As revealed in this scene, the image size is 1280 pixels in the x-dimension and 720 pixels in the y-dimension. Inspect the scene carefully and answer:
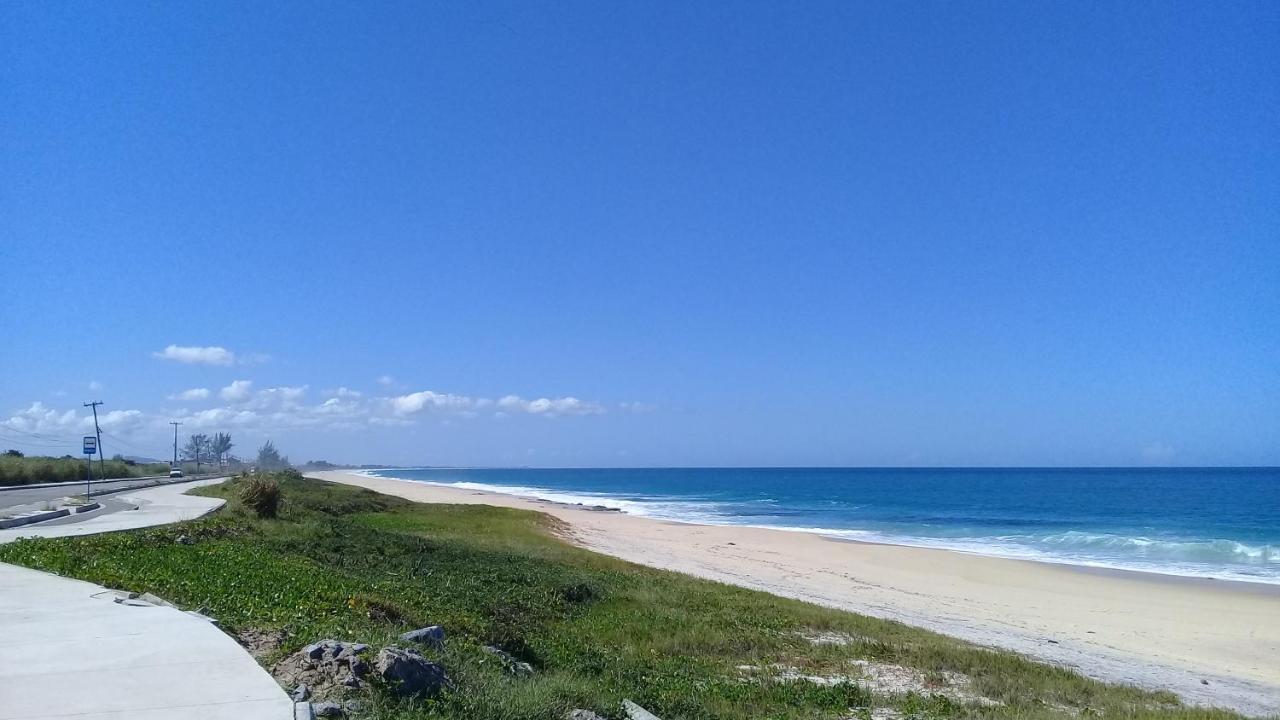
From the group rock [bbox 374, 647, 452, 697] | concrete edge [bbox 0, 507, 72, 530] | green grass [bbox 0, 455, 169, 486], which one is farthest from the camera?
green grass [bbox 0, 455, 169, 486]

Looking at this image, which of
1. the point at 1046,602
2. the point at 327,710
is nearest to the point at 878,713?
the point at 327,710

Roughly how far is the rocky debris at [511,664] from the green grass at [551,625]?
0.31 m

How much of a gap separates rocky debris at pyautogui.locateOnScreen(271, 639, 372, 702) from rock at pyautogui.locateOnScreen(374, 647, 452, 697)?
21cm

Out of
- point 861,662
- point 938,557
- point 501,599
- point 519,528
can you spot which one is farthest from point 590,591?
point 938,557

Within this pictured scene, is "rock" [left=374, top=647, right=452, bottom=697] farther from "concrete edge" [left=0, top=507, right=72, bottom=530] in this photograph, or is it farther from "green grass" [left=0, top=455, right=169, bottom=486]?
"green grass" [left=0, top=455, right=169, bottom=486]

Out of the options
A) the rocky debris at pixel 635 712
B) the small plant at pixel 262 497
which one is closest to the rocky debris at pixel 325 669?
the rocky debris at pixel 635 712

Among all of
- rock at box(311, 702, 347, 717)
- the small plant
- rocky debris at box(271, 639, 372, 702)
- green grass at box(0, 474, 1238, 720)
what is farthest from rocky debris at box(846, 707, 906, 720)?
the small plant

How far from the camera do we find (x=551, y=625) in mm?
13523

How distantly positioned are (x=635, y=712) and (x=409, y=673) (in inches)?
90.7

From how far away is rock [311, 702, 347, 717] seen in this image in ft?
20.6

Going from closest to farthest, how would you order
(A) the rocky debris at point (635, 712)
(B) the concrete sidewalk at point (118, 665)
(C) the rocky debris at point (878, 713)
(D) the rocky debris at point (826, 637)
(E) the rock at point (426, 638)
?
(B) the concrete sidewalk at point (118, 665) < (A) the rocky debris at point (635, 712) < (E) the rock at point (426, 638) < (C) the rocky debris at point (878, 713) < (D) the rocky debris at point (826, 637)

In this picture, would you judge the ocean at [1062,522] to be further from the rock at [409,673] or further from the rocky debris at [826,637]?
the rock at [409,673]

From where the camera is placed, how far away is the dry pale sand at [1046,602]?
1714 cm

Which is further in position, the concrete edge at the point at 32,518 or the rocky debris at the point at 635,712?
the concrete edge at the point at 32,518
